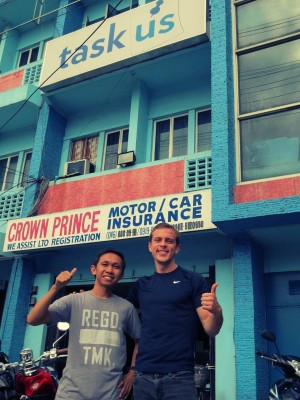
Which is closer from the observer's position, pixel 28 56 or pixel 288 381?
pixel 288 381

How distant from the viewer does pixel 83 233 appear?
8344mm

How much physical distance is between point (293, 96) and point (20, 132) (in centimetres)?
785

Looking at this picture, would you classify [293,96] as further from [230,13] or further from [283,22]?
[230,13]

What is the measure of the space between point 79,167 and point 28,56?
17.5 feet

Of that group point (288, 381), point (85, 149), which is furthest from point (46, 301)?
point (85, 149)

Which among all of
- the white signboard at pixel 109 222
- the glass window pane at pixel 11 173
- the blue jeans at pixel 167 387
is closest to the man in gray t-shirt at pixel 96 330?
the blue jeans at pixel 167 387

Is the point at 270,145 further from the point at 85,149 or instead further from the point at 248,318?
the point at 85,149

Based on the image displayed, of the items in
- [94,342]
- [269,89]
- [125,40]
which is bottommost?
[94,342]

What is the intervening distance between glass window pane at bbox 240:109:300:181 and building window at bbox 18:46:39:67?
8288 millimetres

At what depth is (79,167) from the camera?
1002 centimetres

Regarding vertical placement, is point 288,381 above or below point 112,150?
below

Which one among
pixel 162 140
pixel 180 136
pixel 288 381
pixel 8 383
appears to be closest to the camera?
pixel 288 381

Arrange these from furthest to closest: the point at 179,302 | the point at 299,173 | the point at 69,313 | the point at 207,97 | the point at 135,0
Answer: the point at 135,0, the point at 207,97, the point at 299,173, the point at 69,313, the point at 179,302

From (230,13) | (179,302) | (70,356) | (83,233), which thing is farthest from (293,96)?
(70,356)
